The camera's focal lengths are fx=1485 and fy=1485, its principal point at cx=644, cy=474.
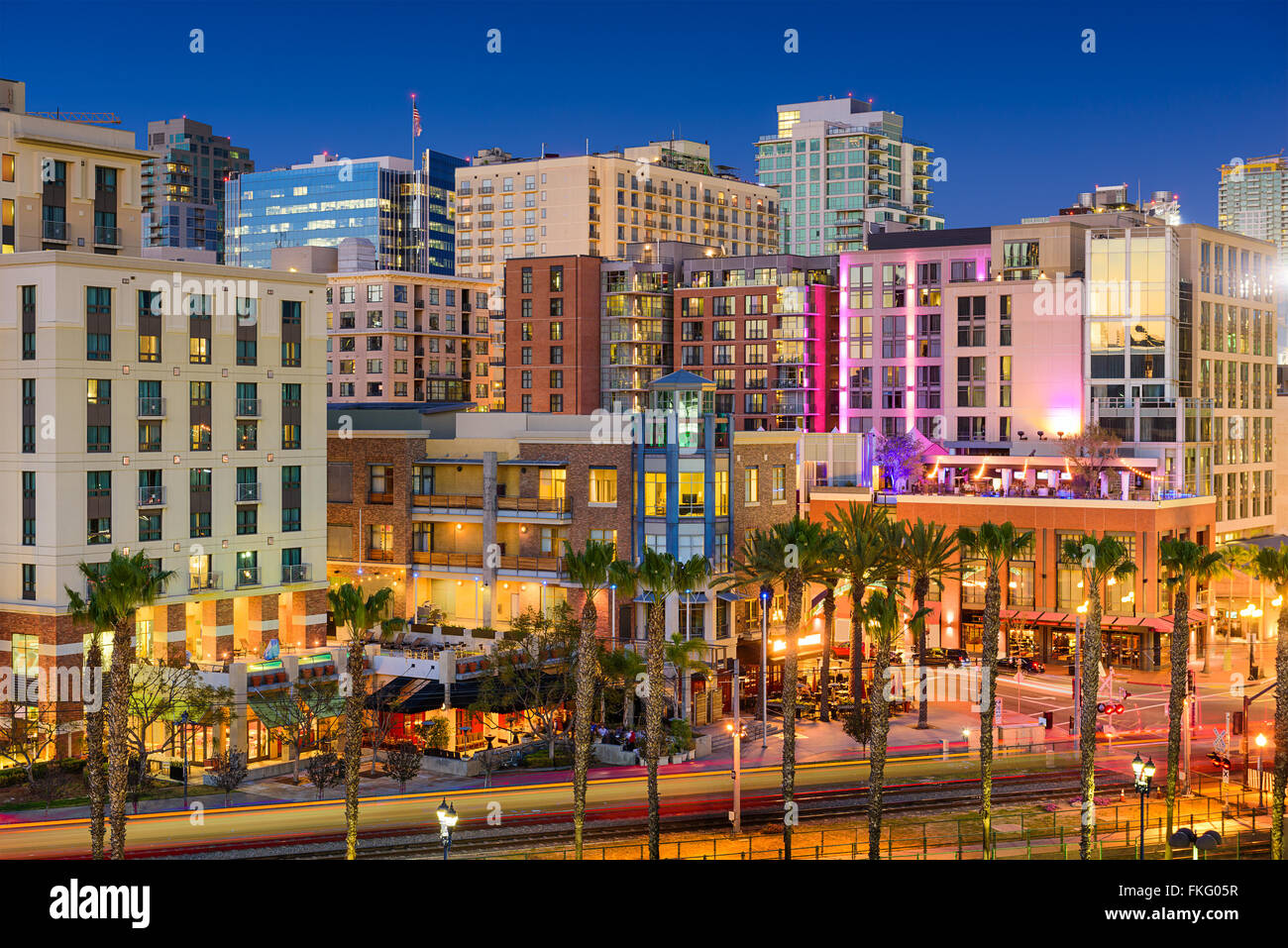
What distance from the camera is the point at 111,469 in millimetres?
73750

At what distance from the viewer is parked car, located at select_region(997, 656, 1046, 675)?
314 ft

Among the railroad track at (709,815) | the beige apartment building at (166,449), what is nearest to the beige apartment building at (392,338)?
the beige apartment building at (166,449)

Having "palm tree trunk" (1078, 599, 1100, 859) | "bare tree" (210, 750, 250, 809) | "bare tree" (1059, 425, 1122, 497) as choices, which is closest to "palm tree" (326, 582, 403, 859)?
"bare tree" (210, 750, 250, 809)

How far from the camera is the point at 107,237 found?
8544 centimetres

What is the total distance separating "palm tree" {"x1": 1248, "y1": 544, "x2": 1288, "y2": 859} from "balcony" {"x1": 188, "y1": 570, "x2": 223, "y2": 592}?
50.5 metres

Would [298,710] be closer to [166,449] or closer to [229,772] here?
[229,772]

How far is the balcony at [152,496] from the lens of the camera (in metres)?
74.9

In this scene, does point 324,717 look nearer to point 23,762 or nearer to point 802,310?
point 23,762

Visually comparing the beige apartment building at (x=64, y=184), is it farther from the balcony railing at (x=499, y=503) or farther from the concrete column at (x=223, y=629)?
the balcony railing at (x=499, y=503)

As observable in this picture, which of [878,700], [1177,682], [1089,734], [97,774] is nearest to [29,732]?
[97,774]

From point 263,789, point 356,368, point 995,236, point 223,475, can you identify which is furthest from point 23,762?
point 356,368

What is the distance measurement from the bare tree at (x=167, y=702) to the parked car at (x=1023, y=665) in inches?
1988

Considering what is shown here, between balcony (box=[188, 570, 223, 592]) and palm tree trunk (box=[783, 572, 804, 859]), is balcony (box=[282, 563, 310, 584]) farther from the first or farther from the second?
palm tree trunk (box=[783, 572, 804, 859])
